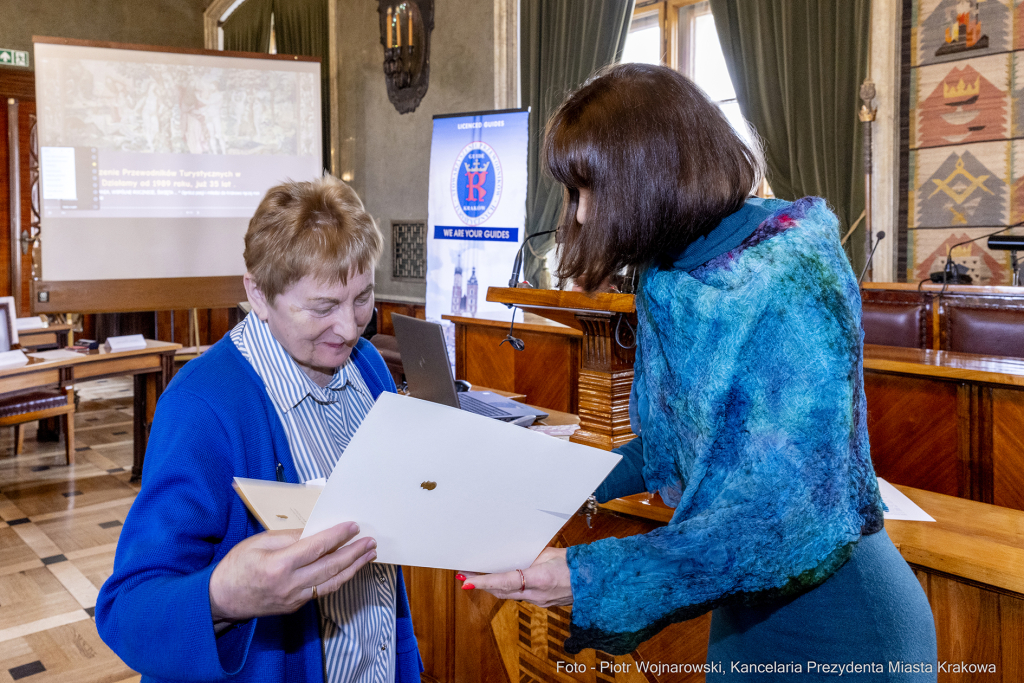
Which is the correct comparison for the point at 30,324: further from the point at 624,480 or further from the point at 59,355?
the point at 624,480

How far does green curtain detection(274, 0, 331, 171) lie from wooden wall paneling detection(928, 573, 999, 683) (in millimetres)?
8061

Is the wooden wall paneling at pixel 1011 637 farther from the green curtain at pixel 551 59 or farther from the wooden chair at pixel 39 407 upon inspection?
the wooden chair at pixel 39 407

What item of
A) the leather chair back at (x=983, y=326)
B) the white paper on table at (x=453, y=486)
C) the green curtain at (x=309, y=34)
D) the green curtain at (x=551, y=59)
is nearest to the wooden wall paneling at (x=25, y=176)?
the green curtain at (x=309, y=34)

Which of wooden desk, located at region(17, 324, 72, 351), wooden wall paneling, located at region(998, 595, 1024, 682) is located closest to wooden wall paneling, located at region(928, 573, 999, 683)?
wooden wall paneling, located at region(998, 595, 1024, 682)

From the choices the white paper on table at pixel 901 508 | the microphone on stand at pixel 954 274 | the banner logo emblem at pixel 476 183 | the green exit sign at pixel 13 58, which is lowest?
the white paper on table at pixel 901 508

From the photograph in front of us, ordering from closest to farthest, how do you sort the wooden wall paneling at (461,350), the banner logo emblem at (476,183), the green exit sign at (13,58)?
the wooden wall paneling at (461,350), the banner logo emblem at (476,183), the green exit sign at (13,58)

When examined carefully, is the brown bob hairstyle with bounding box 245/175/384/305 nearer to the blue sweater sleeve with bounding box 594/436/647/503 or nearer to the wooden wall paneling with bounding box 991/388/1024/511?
the blue sweater sleeve with bounding box 594/436/647/503

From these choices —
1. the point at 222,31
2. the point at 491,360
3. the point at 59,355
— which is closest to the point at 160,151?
the point at 59,355

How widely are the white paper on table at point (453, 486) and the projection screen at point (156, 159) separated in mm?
6182

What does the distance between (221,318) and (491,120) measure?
581 centimetres

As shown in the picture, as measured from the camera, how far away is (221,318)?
989 centimetres

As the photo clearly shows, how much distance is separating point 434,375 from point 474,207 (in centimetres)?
382

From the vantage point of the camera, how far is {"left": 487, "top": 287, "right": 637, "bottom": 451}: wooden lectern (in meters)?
1.87

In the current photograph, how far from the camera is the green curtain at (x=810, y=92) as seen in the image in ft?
13.9
